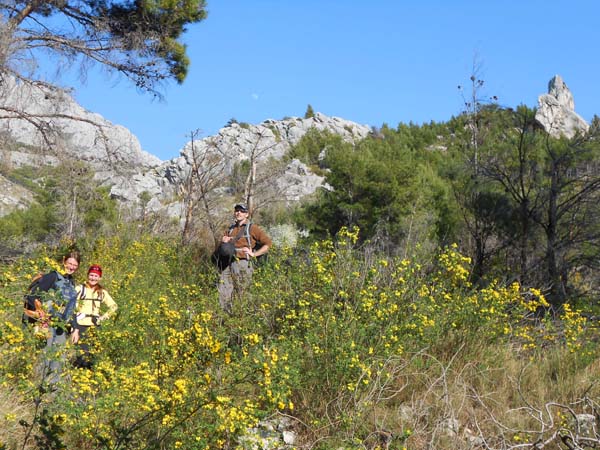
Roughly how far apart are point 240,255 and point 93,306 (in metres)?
1.67

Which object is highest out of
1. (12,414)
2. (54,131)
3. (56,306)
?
(54,131)

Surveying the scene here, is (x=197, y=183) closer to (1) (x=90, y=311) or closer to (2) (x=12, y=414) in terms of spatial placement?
(1) (x=90, y=311)

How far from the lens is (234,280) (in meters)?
6.23

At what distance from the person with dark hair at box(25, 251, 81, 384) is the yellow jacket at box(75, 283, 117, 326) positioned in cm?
18

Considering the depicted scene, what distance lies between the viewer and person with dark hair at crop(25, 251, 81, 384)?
3.41m

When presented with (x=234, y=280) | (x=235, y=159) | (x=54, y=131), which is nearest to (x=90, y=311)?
(x=234, y=280)

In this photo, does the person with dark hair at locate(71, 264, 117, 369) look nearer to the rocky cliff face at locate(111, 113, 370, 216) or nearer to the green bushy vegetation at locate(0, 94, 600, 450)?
the green bushy vegetation at locate(0, 94, 600, 450)

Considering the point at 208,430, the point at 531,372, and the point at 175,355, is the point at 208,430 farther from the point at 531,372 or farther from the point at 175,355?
the point at 531,372

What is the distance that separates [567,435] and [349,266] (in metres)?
2.15

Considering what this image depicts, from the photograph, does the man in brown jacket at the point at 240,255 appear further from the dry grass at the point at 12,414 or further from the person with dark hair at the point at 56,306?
the dry grass at the point at 12,414

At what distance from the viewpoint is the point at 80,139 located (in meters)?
11.3

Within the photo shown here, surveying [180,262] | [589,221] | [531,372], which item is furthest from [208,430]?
[589,221]

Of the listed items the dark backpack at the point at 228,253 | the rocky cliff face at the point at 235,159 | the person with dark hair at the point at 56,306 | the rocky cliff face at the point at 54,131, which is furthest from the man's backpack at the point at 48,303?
the rocky cliff face at the point at 235,159

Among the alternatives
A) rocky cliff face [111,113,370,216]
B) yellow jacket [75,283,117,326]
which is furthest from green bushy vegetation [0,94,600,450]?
rocky cliff face [111,113,370,216]
